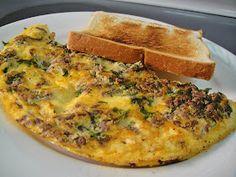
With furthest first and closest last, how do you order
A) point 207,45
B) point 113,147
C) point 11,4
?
point 11,4 → point 207,45 → point 113,147

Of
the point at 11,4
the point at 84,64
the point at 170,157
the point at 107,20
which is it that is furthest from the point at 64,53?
the point at 11,4

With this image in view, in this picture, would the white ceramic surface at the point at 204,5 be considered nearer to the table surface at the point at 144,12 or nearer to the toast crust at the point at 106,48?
the table surface at the point at 144,12

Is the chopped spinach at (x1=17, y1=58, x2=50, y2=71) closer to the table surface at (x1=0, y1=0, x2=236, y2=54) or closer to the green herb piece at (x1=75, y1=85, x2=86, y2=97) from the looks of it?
the green herb piece at (x1=75, y1=85, x2=86, y2=97)

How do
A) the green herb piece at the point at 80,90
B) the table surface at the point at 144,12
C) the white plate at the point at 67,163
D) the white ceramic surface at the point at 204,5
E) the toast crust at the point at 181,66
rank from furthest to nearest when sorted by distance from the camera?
the white ceramic surface at the point at 204,5 < the table surface at the point at 144,12 < the toast crust at the point at 181,66 < the green herb piece at the point at 80,90 < the white plate at the point at 67,163

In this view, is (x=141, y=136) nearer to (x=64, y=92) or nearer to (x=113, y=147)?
(x=113, y=147)

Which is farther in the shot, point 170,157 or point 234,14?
point 234,14

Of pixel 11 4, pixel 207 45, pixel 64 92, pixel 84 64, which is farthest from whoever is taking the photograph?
pixel 11 4

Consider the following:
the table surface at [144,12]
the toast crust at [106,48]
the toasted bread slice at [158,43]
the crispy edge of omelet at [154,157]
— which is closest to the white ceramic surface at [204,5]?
the table surface at [144,12]

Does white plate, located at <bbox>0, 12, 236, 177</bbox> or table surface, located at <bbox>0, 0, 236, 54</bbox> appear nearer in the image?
white plate, located at <bbox>0, 12, 236, 177</bbox>

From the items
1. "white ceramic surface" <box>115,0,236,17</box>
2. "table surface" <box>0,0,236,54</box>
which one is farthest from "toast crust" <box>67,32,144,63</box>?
"white ceramic surface" <box>115,0,236,17</box>
